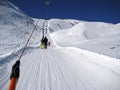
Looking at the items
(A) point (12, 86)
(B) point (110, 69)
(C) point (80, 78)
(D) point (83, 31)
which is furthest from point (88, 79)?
(D) point (83, 31)

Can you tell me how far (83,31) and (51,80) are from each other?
53.6 meters

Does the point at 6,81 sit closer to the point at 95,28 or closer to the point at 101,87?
the point at 101,87

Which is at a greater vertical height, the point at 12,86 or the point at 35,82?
the point at 12,86

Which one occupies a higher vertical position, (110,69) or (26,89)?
(110,69)

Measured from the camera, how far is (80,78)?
261 inches

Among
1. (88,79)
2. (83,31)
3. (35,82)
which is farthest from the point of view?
(83,31)

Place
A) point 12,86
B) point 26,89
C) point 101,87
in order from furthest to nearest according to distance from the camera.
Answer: point 101,87, point 26,89, point 12,86

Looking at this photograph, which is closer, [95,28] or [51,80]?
[51,80]

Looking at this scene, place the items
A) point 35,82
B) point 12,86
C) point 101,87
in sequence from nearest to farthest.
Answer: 1. point 12,86
2. point 101,87
3. point 35,82

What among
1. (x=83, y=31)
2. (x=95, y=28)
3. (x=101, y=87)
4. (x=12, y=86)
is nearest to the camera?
(x=12, y=86)

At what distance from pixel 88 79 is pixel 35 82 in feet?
6.66

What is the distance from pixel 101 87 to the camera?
5.50 meters

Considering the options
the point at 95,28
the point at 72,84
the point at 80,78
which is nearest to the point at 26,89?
the point at 72,84

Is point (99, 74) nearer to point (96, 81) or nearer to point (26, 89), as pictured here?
point (96, 81)
